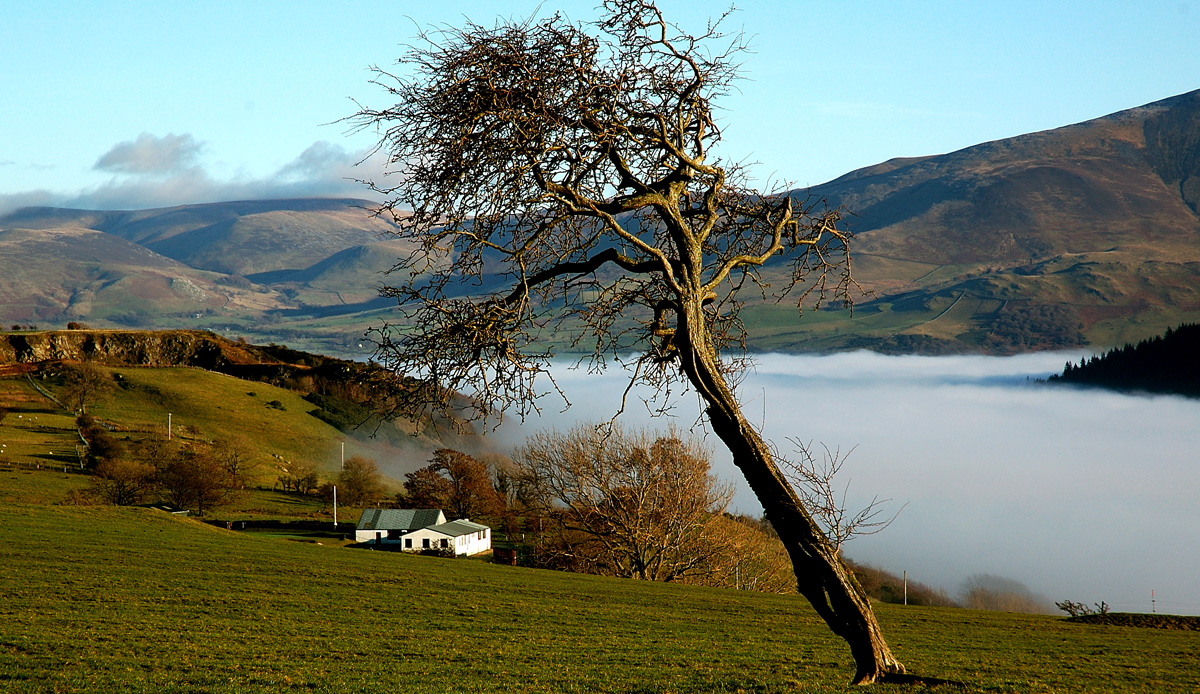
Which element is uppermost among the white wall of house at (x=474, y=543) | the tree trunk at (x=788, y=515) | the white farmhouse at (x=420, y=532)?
the tree trunk at (x=788, y=515)

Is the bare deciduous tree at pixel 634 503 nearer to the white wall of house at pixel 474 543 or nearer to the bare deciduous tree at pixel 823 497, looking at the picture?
the white wall of house at pixel 474 543

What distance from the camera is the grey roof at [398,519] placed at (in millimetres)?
73938

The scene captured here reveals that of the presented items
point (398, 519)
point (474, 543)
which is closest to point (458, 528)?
point (474, 543)

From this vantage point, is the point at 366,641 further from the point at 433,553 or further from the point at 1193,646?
the point at 433,553

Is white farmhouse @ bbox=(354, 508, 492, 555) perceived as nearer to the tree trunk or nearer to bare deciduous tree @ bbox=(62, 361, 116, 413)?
bare deciduous tree @ bbox=(62, 361, 116, 413)

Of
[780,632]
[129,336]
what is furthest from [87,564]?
[129,336]

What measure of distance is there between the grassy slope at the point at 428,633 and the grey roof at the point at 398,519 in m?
28.6

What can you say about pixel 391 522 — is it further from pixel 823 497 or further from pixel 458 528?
pixel 823 497

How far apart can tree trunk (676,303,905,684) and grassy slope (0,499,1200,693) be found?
1938 mm

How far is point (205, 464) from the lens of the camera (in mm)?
72500

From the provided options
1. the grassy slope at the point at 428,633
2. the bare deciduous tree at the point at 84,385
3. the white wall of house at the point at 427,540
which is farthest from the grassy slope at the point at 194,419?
the grassy slope at the point at 428,633

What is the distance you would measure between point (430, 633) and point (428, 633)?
7cm

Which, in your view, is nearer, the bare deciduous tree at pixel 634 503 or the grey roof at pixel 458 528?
the bare deciduous tree at pixel 634 503

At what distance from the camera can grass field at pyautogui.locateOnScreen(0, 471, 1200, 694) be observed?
15352 millimetres
